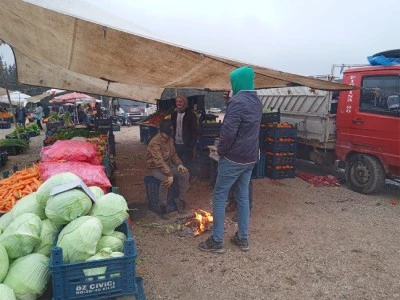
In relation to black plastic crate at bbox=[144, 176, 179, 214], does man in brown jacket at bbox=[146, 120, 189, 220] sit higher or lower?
higher

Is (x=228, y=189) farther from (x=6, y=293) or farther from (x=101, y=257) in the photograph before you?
(x=6, y=293)

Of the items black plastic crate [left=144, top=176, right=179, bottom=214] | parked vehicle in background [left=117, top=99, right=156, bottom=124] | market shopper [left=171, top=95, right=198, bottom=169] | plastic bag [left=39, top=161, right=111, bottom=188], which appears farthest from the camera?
parked vehicle in background [left=117, top=99, right=156, bottom=124]

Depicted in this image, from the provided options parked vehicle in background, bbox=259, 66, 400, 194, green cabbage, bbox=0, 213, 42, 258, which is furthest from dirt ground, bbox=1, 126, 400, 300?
green cabbage, bbox=0, 213, 42, 258

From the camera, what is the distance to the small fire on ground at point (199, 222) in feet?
15.5

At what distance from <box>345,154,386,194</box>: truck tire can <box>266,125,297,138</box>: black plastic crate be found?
52.8 inches

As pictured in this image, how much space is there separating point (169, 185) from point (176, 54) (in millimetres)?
2001

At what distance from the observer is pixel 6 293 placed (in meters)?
2.03

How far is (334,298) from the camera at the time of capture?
3252 mm

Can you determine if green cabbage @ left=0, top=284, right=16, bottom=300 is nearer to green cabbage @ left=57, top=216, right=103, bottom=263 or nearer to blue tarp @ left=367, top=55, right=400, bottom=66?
green cabbage @ left=57, top=216, right=103, bottom=263

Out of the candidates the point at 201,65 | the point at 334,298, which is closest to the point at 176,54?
the point at 201,65

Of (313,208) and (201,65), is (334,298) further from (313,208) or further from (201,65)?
(201,65)

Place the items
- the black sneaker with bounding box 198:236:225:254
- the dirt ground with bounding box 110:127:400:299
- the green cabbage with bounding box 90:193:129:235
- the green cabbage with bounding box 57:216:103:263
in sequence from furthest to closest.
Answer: the black sneaker with bounding box 198:236:225:254
the dirt ground with bounding box 110:127:400:299
the green cabbage with bounding box 90:193:129:235
the green cabbage with bounding box 57:216:103:263

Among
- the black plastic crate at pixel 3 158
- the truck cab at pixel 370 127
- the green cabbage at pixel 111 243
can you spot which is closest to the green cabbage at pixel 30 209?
the green cabbage at pixel 111 243

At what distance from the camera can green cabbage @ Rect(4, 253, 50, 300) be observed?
7.03 ft
